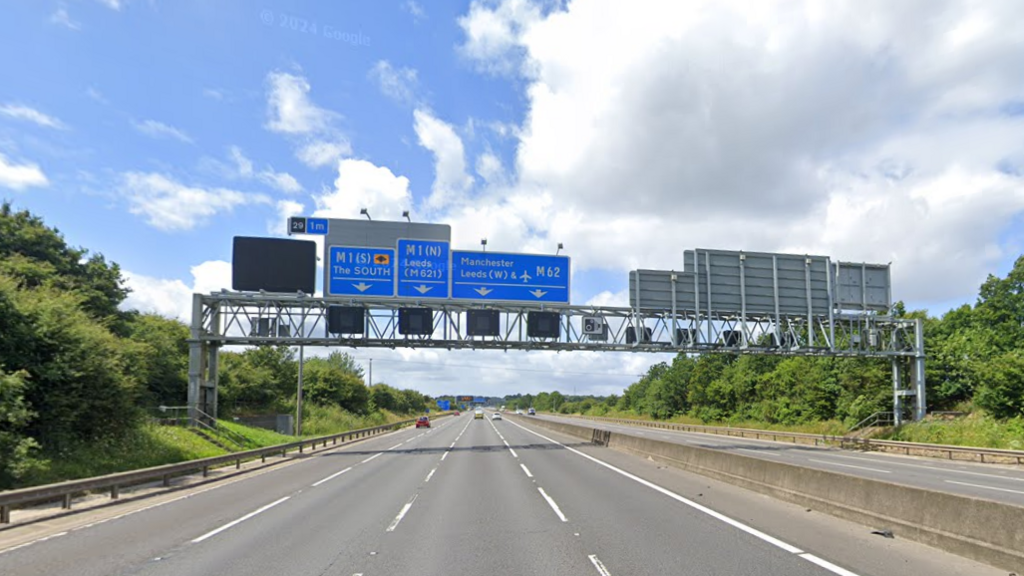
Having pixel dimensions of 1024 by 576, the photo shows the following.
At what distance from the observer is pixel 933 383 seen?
1882 inches

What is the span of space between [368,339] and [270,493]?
1693cm

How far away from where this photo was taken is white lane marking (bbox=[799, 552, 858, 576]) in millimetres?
7773

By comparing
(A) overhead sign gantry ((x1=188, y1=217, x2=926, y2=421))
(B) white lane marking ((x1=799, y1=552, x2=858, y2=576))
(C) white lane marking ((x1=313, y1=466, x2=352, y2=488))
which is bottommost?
(C) white lane marking ((x1=313, y1=466, x2=352, y2=488))

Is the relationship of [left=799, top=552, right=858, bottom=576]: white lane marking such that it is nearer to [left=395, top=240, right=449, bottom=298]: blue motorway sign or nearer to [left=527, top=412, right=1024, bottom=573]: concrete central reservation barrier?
[left=527, top=412, right=1024, bottom=573]: concrete central reservation barrier

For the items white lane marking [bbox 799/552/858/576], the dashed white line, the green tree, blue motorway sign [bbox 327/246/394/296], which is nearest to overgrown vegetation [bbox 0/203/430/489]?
the green tree

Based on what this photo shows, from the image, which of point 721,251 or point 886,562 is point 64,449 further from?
point 721,251

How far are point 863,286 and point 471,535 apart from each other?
3511cm

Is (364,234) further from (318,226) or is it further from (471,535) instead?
(471,535)

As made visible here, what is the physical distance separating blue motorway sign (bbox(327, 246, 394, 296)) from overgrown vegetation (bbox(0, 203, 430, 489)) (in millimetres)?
9188

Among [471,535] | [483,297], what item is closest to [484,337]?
[483,297]

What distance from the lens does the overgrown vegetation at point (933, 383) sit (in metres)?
34.8

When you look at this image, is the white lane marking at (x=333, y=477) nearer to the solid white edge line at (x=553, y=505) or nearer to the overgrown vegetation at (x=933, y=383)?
the solid white edge line at (x=553, y=505)

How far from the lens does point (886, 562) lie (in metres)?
8.34

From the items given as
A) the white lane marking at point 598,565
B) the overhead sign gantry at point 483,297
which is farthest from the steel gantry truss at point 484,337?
the white lane marking at point 598,565
